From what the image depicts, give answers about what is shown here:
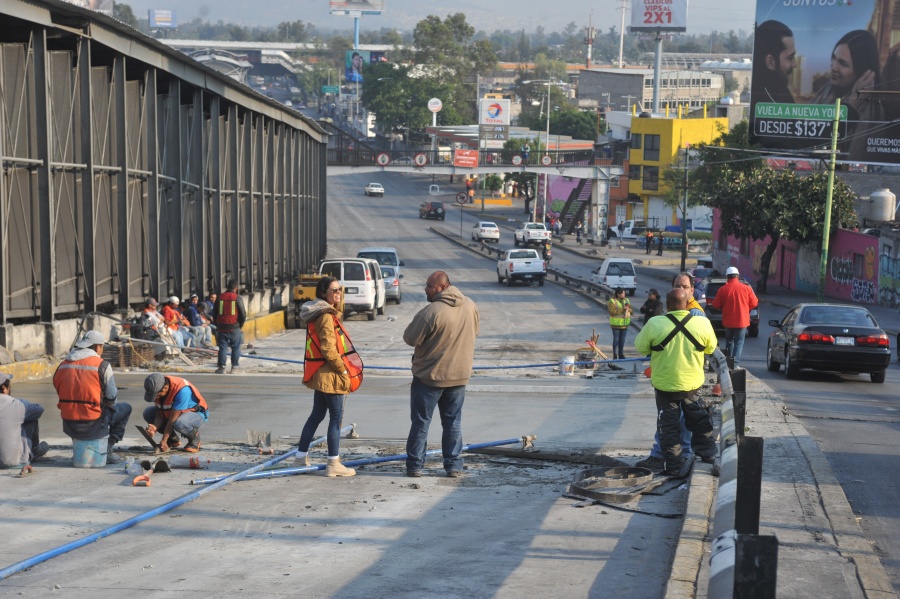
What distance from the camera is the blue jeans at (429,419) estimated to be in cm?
1032

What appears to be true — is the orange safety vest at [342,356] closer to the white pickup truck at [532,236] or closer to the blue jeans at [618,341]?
the blue jeans at [618,341]

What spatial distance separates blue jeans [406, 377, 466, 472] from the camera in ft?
33.9

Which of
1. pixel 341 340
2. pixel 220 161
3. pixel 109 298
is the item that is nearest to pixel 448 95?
pixel 220 161

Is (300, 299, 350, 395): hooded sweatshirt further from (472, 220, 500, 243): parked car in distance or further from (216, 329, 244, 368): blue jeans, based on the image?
(472, 220, 500, 243): parked car in distance

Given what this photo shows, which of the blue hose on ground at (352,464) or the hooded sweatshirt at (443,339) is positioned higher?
the hooded sweatshirt at (443,339)

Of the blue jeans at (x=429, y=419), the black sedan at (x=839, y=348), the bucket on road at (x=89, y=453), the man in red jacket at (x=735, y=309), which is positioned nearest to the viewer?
the blue jeans at (x=429, y=419)

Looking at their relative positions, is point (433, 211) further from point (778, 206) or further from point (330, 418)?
point (330, 418)

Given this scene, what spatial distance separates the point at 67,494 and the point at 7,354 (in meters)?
9.77

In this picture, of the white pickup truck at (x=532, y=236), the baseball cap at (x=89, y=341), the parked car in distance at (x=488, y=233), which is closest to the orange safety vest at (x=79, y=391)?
the baseball cap at (x=89, y=341)

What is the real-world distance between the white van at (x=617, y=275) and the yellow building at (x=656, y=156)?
151 ft

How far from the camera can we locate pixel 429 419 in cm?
1042

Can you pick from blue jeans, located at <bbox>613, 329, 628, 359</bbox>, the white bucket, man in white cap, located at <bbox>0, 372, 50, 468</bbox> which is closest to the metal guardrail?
man in white cap, located at <bbox>0, 372, 50, 468</bbox>

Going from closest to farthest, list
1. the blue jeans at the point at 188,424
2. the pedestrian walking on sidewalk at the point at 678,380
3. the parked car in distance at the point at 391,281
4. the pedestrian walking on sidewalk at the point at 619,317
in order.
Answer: the pedestrian walking on sidewalk at the point at 678,380, the blue jeans at the point at 188,424, the pedestrian walking on sidewalk at the point at 619,317, the parked car in distance at the point at 391,281

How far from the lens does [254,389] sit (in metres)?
18.6
